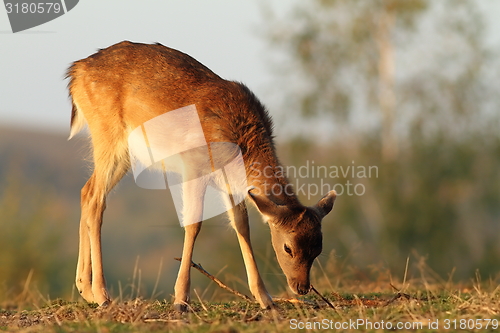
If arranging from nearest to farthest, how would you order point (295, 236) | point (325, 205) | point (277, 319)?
point (277, 319)
point (295, 236)
point (325, 205)

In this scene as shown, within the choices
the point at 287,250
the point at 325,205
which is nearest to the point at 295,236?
the point at 287,250

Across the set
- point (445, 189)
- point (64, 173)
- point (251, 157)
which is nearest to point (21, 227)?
point (251, 157)

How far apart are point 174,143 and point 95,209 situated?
4.40 feet

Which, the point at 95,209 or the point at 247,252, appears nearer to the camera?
the point at 247,252

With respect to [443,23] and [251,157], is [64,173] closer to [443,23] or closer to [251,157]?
[443,23]

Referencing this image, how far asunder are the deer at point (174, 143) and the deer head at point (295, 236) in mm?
11

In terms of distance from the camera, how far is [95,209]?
754 centimetres

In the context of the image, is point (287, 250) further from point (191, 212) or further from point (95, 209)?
point (95, 209)

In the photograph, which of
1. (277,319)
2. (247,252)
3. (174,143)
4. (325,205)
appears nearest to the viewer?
(277,319)

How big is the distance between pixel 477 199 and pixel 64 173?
2266 inches

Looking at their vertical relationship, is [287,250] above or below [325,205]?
below

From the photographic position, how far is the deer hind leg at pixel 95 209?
720 centimetres

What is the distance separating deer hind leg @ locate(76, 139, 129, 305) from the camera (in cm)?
720

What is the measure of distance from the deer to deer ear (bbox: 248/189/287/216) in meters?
0.01
